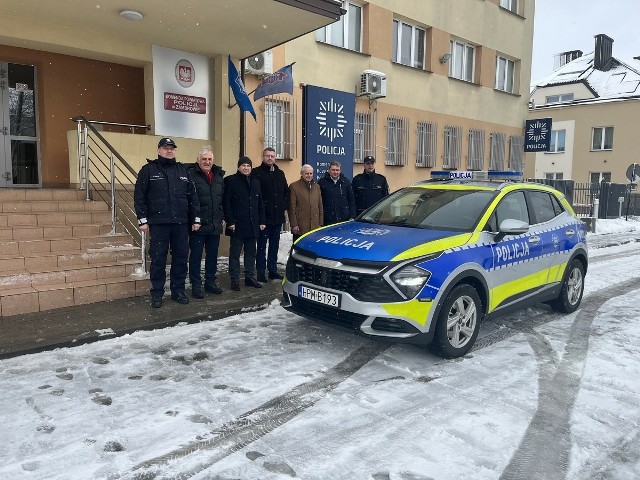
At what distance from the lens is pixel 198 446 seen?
3.03m

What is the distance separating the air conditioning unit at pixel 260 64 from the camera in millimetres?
9930

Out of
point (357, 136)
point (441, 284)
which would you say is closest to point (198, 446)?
point (441, 284)

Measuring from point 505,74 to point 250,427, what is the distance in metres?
17.6

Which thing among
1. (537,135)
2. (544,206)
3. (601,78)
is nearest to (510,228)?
(544,206)

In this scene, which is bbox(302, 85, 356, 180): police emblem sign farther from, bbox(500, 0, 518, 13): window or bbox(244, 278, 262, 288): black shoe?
bbox(500, 0, 518, 13): window

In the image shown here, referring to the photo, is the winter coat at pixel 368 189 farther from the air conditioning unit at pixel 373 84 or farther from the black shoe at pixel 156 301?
the air conditioning unit at pixel 373 84

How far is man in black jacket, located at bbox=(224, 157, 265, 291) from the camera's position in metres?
6.76

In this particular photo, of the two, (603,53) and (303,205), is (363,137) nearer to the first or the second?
(303,205)

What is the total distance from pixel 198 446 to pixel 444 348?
239cm

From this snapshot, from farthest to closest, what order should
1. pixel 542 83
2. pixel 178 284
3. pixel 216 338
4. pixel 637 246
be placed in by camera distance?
pixel 542 83 → pixel 637 246 → pixel 178 284 → pixel 216 338

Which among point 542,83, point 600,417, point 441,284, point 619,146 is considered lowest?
point 600,417

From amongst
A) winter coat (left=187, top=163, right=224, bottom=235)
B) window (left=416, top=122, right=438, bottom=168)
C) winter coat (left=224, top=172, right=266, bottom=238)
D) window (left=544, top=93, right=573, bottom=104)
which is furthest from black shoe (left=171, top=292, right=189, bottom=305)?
window (left=544, top=93, right=573, bottom=104)

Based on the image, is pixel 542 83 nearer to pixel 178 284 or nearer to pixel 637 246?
pixel 637 246

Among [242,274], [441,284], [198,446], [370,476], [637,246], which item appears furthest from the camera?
[637,246]
